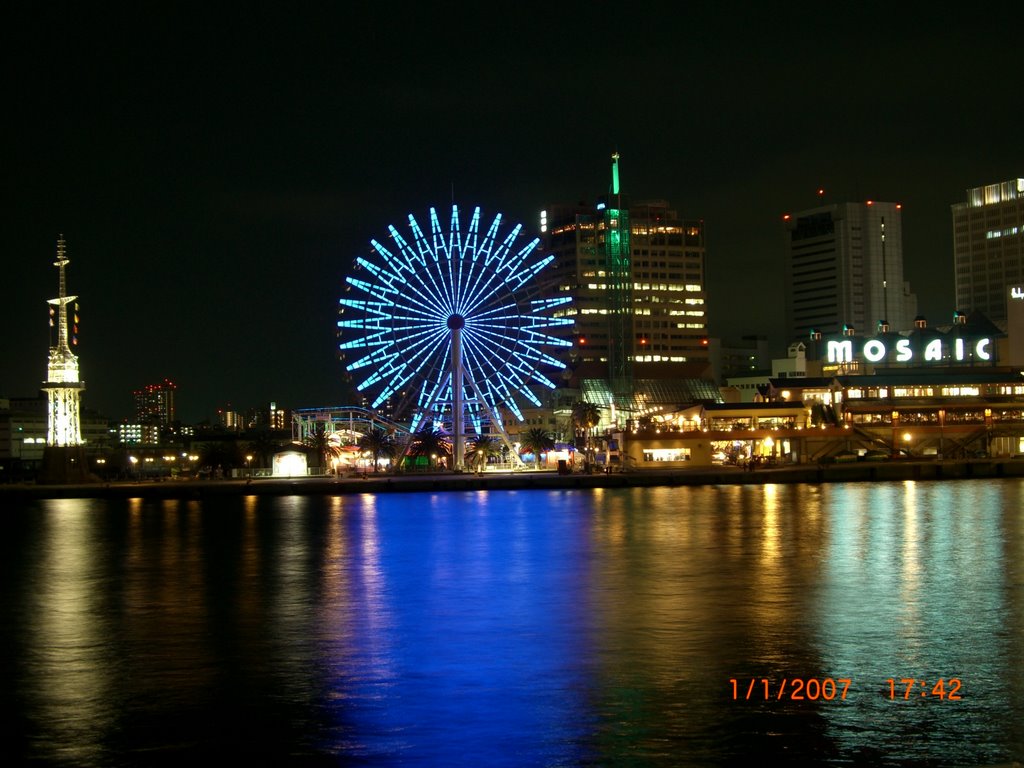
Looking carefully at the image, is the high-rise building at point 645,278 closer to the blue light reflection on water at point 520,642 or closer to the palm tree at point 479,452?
the palm tree at point 479,452

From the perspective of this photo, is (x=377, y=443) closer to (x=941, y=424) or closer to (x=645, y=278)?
(x=941, y=424)

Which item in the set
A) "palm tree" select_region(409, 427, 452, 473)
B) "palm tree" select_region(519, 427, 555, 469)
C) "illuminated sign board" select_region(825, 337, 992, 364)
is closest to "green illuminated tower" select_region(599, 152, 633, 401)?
"palm tree" select_region(519, 427, 555, 469)

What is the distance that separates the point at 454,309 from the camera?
84.2 meters

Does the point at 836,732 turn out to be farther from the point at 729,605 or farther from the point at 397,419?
the point at 397,419

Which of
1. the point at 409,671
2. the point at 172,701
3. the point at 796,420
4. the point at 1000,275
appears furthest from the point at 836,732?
the point at 1000,275

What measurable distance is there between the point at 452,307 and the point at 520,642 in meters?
57.5

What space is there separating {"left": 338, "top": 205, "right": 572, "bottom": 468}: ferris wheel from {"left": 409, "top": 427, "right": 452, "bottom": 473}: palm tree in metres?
13.4

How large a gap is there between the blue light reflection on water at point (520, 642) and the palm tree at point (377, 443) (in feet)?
161

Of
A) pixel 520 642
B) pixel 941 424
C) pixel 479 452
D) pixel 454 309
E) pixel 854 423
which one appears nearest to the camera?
pixel 520 642

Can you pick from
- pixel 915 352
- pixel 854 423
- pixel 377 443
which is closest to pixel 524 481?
pixel 377 443

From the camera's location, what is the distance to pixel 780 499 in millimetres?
71375

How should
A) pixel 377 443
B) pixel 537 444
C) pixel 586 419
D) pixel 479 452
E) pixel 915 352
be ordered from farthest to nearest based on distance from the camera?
pixel 915 352, pixel 586 419, pixel 537 444, pixel 377 443, pixel 479 452

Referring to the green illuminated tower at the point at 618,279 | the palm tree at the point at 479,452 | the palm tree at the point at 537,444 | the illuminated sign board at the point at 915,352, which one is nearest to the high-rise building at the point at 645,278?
the green illuminated tower at the point at 618,279

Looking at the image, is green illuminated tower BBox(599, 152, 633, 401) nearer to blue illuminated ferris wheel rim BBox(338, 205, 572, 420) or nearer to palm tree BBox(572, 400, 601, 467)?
palm tree BBox(572, 400, 601, 467)
